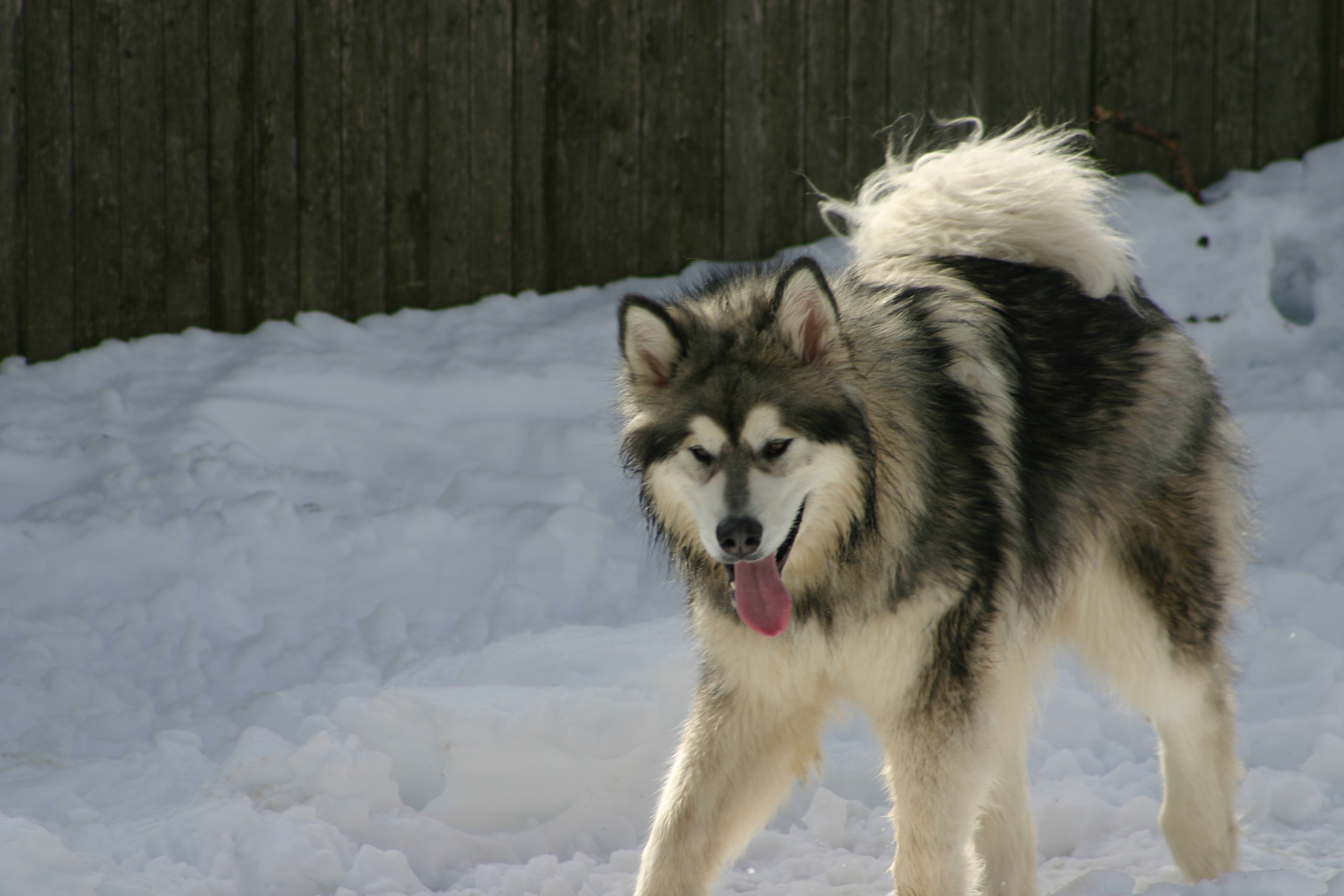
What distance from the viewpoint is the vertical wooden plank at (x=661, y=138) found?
694 cm

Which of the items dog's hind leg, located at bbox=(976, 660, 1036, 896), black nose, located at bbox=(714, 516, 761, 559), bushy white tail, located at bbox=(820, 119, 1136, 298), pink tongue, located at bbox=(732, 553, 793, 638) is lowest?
dog's hind leg, located at bbox=(976, 660, 1036, 896)

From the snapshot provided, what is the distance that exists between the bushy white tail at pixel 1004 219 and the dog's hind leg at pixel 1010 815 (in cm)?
110

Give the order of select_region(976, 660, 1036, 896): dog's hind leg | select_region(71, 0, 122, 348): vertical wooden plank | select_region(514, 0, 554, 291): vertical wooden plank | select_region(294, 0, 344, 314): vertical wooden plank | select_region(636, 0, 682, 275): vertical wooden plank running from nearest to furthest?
select_region(976, 660, 1036, 896): dog's hind leg → select_region(71, 0, 122, 348): vertical wooden plank → select_region(294, 0, 344, 314): vertical wooden plank → select_region(514, 0, 554, 291): vertical wooden plank → select_region(636, 0, 682, 275): vertical wooden plank

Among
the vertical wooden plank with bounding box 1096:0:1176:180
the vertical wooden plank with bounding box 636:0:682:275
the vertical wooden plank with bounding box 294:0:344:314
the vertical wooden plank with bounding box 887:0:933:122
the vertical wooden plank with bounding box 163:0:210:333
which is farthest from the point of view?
the vertical wooden plank with bounding box 1096:0:1176:180

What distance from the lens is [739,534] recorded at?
8.55ft

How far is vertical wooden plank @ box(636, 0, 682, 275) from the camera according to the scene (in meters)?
6.94

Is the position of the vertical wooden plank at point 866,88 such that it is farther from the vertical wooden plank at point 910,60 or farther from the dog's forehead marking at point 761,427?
the dog's forehead marking at point 761,427

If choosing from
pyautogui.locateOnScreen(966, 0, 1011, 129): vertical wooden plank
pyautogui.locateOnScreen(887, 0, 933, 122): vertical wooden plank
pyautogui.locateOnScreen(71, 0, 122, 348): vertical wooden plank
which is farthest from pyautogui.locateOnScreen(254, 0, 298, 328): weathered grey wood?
pyautogui.locateOnScreen(966, 0, 1011, 129): vertical wooden plank

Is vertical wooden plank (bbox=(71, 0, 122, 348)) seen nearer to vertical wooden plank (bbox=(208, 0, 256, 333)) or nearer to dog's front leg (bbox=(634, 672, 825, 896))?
vertical wooden plank (bbox=(208, 0, 256, 333))

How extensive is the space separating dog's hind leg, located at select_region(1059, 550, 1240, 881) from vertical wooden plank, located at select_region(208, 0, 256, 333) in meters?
4.70

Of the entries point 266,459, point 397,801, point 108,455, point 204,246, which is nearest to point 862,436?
point 397,801

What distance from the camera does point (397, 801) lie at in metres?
3.56

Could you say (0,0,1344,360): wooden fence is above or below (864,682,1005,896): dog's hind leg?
above

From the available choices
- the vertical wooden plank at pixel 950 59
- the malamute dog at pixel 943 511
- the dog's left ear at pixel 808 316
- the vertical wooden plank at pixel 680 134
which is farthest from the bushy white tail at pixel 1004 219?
the vertical wooden plank at pixel 950 59
